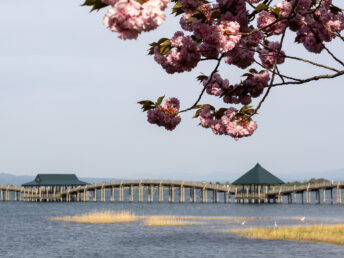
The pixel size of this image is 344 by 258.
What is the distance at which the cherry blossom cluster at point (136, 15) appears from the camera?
3.66m

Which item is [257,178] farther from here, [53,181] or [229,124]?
[229,124]

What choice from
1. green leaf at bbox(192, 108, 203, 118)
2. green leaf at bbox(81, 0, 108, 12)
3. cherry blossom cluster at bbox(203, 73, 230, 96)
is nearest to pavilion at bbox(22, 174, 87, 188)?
cherry blossom cluster at bbox(203, 73, 230, 96)

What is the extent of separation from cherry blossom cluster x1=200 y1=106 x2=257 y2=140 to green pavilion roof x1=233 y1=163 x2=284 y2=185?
251ft

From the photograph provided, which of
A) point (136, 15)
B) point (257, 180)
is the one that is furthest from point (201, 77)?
point (257, 180)

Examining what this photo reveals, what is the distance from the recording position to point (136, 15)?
12.1 ft

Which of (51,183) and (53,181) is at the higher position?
(53,181)

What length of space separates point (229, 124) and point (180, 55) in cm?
122

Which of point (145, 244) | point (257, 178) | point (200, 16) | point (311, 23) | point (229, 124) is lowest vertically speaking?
point (145, 244)

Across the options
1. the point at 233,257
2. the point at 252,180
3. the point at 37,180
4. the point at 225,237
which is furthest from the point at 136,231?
the point at 37,180

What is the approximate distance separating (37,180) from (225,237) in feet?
231

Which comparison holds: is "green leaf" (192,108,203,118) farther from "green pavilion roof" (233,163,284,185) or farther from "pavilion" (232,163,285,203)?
"green pavilion roof" (233,163,284,185)

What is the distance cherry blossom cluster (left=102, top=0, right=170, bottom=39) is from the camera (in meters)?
3.66

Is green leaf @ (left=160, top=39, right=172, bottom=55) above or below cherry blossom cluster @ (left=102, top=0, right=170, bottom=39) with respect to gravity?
above

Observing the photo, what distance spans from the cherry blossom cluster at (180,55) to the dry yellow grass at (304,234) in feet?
101
